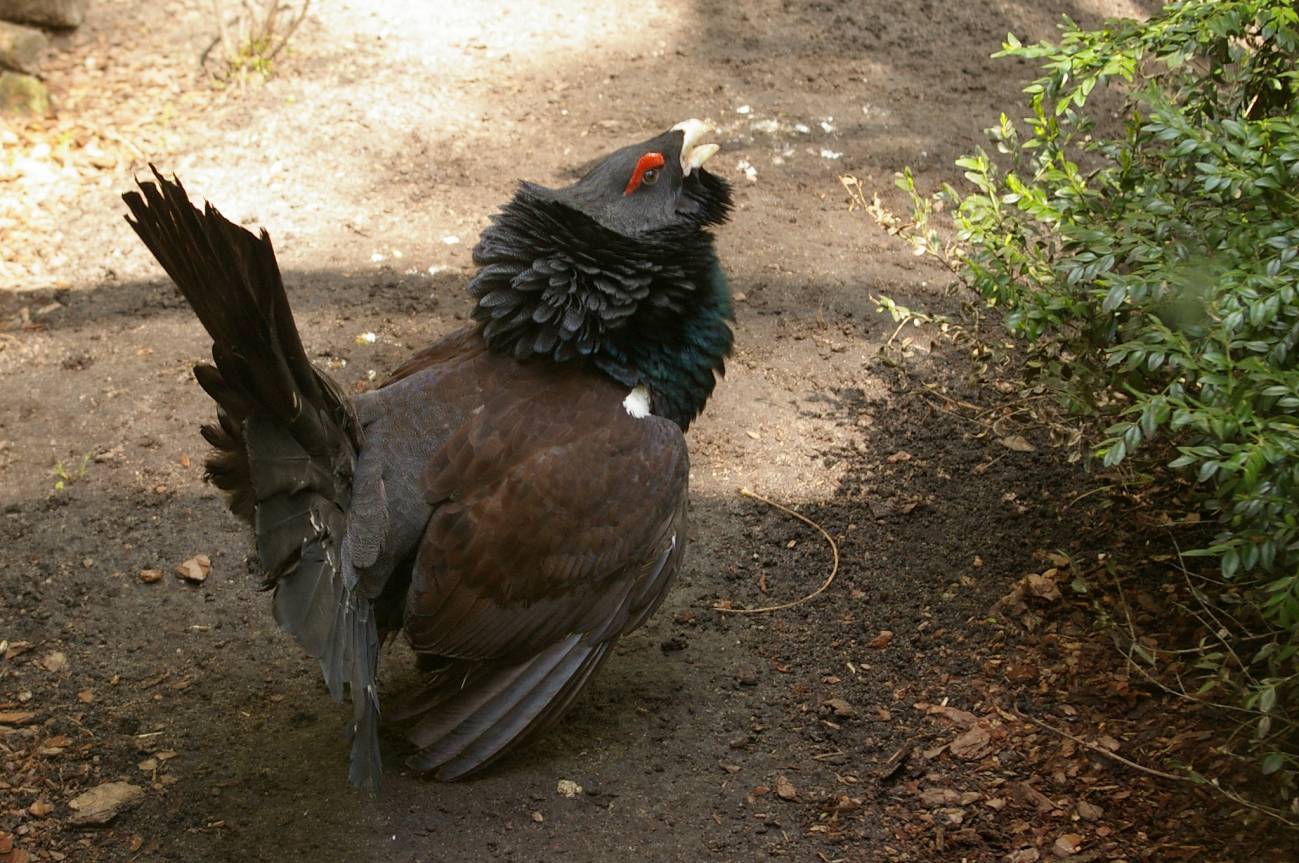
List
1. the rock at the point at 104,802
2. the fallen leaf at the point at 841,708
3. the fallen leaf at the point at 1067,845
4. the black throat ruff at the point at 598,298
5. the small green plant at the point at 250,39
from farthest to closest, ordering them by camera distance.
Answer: the small green plant at the point at 250,39, the fallen leaf at the point at 841,708, the black throat ruff at the point at 598,298, the rock at the point at 104,802, the fallen leaf at the point at 1067,845

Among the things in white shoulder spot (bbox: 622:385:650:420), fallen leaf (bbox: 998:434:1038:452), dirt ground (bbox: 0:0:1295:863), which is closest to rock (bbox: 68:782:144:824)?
dirt ground (bbox: 0:0:1295:863)

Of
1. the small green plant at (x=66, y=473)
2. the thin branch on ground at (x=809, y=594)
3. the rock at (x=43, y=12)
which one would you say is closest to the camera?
the thin branch on ground at (x=809, y=594)

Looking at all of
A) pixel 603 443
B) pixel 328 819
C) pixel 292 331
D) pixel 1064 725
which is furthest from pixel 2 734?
pixel 1064 725

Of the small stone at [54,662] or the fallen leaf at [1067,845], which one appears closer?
the fallen leaf at [1067,845]

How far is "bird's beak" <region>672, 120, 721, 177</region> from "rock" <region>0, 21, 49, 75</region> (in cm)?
526

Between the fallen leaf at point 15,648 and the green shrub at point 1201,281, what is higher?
the green shrub at point 1201,281

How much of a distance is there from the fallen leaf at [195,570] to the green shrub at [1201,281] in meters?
2.83

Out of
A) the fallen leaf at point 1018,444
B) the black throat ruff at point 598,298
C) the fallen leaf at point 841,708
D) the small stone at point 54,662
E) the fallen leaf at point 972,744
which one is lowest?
the fallen leaf at point 841,708

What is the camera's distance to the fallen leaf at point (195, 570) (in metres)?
4.40

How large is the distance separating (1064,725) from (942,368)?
2.13 m

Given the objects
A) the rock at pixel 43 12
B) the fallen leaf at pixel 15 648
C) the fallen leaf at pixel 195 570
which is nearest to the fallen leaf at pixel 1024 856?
the fallen leaf at pixel 195 570

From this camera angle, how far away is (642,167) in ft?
12.8

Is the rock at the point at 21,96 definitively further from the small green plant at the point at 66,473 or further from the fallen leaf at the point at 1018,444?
the fallen leaf at the point at 1018,444

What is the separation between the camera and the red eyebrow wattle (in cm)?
389
